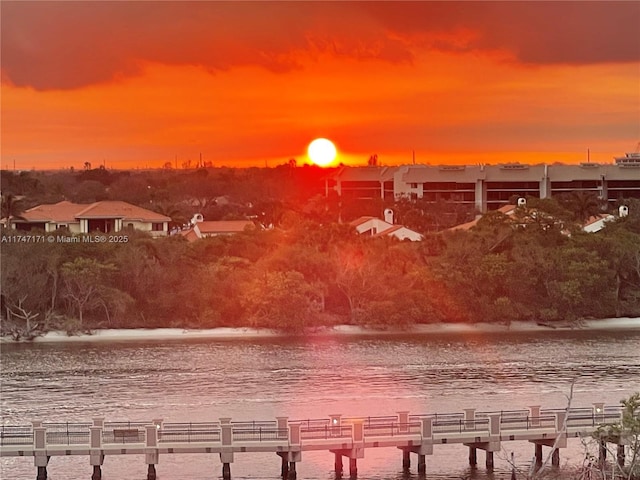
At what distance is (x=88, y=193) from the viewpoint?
120 m

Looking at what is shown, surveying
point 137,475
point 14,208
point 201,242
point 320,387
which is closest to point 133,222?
point 14,208

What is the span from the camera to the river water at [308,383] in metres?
35.0

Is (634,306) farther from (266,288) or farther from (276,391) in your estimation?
(276,391)

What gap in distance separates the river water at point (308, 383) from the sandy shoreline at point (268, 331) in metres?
1.57

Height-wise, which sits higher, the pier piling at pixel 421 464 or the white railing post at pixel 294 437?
the white railing post at pixel 294 437

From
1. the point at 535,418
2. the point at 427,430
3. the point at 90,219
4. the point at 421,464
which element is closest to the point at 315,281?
the point at 90,219

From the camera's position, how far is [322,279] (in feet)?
232

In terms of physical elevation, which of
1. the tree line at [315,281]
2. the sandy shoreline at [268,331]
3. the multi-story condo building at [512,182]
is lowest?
the sandy shoreline at [268,331]

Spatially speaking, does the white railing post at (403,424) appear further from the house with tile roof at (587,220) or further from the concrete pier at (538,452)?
the house with tile roof at (587,220)

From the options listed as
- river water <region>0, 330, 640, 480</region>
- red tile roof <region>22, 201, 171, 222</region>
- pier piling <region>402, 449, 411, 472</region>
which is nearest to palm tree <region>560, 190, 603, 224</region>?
river water <region>0, 330, 640, 480</region>

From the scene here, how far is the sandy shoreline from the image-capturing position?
216 feet

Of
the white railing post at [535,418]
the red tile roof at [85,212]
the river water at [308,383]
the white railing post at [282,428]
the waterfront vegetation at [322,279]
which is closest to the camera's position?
the white railing post at [282,428]

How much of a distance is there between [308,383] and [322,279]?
22148 millimetres

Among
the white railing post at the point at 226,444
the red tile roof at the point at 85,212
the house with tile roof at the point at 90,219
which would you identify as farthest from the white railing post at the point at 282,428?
the red tile roof at the point at 85,212
